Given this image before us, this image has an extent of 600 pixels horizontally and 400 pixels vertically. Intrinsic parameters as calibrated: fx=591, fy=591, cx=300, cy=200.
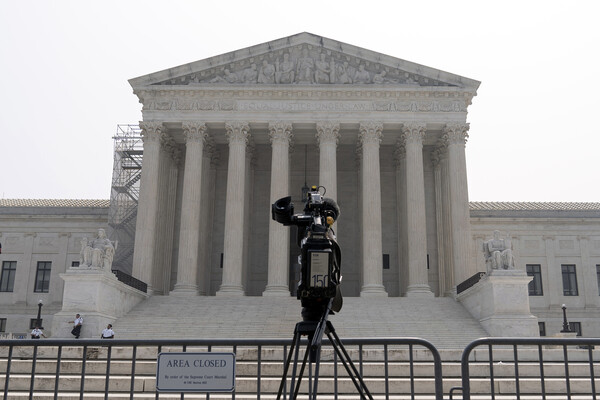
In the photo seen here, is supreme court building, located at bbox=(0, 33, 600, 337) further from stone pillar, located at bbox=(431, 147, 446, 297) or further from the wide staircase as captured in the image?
the wide staircase

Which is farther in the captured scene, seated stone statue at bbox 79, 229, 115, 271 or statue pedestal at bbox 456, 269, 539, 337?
seated stone statue at bbox 79, 229, 115, 271

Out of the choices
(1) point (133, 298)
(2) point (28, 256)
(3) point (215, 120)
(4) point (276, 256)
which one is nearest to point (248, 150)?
(3) point (215, 120)

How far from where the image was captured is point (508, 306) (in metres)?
27.0

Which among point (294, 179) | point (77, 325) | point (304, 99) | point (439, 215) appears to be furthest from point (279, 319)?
point (439, 215)

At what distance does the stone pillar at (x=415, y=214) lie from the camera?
116ft

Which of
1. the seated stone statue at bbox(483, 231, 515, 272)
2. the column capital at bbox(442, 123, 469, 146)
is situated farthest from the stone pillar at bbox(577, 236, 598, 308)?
the seated stone statue at bbox(483, 231, 515, 272)

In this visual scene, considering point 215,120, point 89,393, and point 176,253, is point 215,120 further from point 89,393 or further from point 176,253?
point 89,393

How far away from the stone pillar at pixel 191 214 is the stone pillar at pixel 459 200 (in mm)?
15677

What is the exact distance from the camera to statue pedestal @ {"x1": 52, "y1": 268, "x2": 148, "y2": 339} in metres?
26.6

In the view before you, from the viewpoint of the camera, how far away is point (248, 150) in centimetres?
4012

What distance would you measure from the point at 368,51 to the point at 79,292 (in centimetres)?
2265

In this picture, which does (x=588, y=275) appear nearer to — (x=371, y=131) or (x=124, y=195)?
(x=371, y=131)

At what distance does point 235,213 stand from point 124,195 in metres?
13.1

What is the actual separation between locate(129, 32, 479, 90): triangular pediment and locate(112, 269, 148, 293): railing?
41.4 ft
